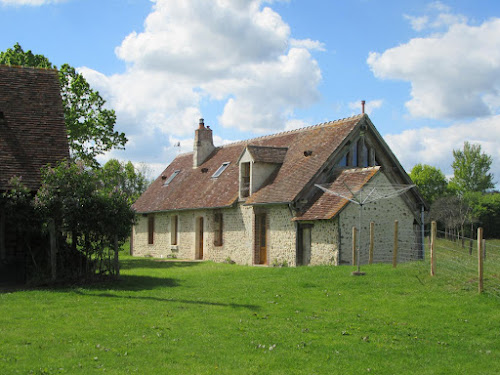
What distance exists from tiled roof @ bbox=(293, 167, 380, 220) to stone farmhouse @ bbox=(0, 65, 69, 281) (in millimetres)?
9520

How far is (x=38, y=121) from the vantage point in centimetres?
1906

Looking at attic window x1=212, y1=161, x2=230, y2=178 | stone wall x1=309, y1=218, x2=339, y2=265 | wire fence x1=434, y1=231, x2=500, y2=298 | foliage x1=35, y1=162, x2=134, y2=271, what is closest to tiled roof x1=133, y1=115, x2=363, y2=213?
attic window x1=212, y1=161, x2=230, y2=178

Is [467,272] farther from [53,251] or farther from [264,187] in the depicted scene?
[264,187]

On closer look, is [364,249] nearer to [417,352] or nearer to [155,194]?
[417,352]

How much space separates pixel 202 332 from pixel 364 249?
13.0 meters

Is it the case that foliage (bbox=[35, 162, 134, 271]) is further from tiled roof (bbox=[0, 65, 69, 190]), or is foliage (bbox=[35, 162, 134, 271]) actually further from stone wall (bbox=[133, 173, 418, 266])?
stone wall (bbox=[133, 173, 418, 266])

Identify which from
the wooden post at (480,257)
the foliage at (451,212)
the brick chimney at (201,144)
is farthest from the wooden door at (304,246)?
the foliage at (451,212)

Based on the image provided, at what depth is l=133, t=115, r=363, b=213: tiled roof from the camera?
24.5 meters

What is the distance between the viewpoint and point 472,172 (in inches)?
2596

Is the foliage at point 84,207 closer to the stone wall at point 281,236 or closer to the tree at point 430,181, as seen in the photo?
the stone wall at point 281,236

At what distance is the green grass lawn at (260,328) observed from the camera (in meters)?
8.44

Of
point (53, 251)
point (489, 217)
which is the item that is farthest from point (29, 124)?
point (489, 217)

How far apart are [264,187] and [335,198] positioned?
482 cm

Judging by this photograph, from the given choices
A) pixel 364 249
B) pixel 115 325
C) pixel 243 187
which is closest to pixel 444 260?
pixel 364 249
